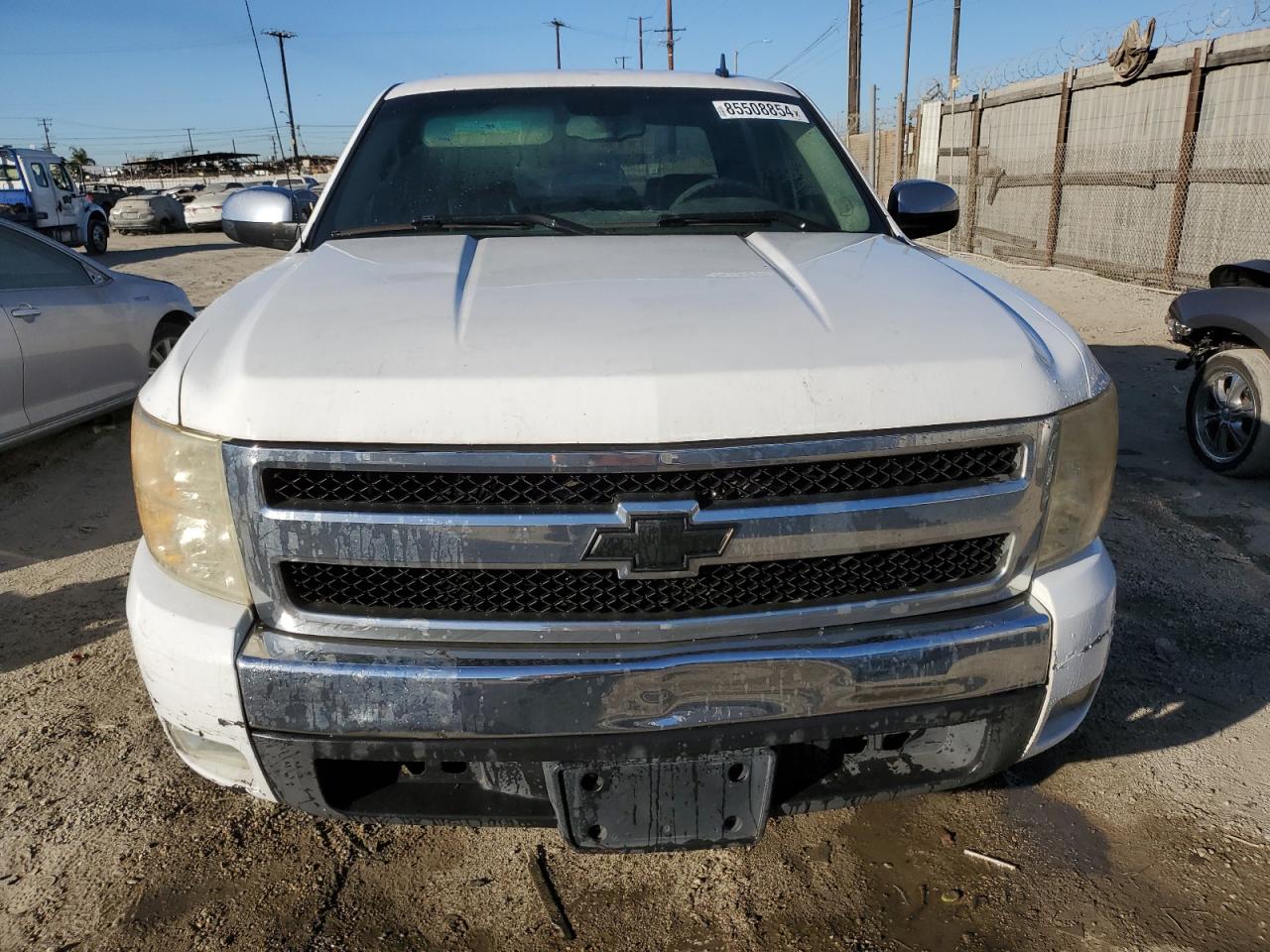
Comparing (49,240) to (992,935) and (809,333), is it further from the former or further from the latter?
(992,935)

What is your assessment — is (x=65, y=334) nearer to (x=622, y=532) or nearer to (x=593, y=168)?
(x=593, y=168)

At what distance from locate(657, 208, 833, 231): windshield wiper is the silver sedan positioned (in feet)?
12.6

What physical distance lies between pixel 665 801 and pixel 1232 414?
15.2ft

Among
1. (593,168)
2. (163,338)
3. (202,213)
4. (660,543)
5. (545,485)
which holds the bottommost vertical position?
(202,213)

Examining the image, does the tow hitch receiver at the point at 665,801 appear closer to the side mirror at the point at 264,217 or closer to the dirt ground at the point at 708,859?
the dirt ground at the point at 708,859

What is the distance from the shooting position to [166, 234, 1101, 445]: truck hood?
1.66 meters

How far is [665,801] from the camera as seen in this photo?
5.98ft

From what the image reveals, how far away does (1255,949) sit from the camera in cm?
204

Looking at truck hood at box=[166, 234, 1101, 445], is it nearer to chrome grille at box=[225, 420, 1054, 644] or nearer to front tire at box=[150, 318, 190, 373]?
chrome grille at box=[225, 420, 1054, 644]

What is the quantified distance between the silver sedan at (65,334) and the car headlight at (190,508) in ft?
12.4

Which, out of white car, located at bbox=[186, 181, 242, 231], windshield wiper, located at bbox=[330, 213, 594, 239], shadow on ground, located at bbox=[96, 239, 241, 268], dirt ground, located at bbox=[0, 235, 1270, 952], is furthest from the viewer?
white car, located at bbox=[186, 181, 242, 231]

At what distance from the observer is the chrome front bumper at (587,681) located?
1.70 meters

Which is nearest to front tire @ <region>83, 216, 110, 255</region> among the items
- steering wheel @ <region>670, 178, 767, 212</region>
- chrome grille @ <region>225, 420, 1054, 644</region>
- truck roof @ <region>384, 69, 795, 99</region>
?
truck roof @ <region>384, 69, 795, 99</region>

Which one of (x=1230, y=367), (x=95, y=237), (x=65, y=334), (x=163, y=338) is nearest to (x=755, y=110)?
(x=1230, y=367)
